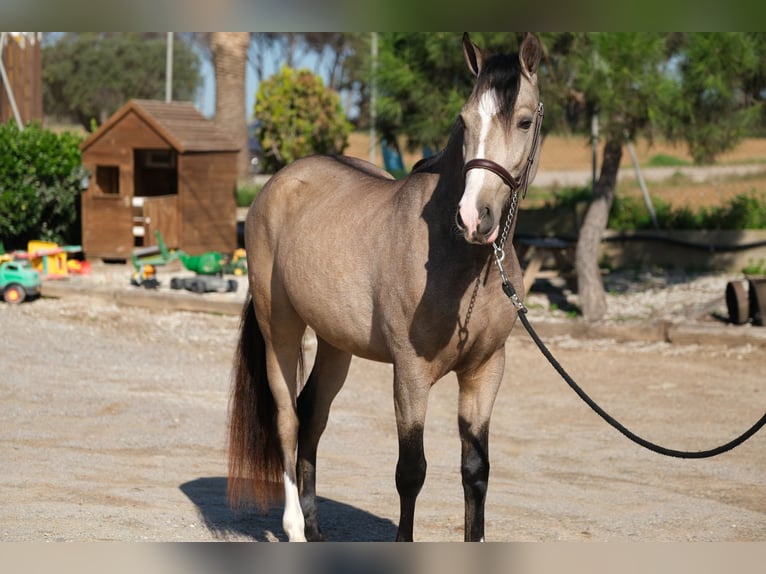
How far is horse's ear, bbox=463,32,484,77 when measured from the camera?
129 inches

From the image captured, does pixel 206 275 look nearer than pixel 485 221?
No

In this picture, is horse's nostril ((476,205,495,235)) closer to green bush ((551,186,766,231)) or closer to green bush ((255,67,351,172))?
green bush ((551,186,766,231))

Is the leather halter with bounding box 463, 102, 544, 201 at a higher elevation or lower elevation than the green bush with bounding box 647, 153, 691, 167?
lower

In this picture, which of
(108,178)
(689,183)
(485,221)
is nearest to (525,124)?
(485,221)

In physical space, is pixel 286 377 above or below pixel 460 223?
below

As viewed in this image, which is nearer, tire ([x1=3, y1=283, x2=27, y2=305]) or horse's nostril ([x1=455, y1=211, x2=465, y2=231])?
horse's nostril ([x1=455, y1=211, x2=465, y2=231])

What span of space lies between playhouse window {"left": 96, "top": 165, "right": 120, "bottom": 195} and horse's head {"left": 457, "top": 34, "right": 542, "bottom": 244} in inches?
484

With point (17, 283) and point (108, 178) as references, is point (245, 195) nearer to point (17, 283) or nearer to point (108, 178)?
point (108, 178)

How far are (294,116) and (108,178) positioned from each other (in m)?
3.00

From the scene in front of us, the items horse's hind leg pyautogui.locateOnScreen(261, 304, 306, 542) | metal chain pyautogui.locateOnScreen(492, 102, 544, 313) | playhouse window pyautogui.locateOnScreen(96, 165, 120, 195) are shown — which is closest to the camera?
metal chain pyautogui.locateOnScreen(492, 102, 544, 313)

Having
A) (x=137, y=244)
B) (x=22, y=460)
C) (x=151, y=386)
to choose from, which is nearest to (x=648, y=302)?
(x=151, y=386)

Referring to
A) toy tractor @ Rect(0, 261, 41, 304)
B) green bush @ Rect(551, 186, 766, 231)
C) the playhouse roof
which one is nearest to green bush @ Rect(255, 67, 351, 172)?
the playhouse roof

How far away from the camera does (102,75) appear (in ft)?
147

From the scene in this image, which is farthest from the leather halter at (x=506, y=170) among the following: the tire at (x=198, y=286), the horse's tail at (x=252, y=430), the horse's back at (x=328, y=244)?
the tire at (x=198, y=286)
